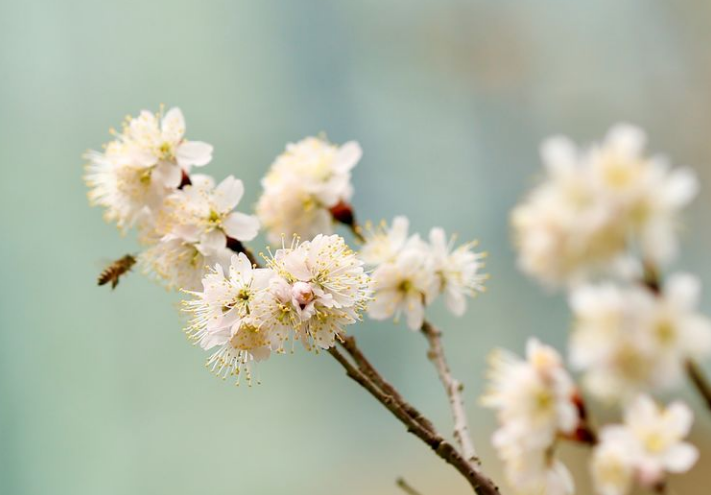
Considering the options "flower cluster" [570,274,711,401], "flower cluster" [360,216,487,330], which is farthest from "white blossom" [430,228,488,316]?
"flower cluster" [570,274,711,401]

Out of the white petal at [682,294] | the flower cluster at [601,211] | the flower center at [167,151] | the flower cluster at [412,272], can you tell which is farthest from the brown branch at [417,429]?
the white petal at [682,294]

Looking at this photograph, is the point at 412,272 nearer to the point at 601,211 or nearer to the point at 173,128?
the point at 173,128

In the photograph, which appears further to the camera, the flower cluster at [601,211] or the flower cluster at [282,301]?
the flower cluster at [601,211]

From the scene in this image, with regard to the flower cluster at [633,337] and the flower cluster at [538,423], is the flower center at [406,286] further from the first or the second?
the flower cluster at [633,337]

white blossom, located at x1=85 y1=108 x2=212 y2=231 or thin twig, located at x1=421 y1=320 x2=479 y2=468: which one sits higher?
white blossom, located at x1=85 y1=108 x2=212 y2=231

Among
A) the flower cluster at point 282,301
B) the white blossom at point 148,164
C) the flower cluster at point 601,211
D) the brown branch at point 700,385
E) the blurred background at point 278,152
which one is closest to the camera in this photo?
the flower cluster at point 282,301

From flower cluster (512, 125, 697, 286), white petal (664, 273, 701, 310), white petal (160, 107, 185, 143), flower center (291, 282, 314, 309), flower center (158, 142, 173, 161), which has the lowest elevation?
flower center (291, 282, 314, 309)

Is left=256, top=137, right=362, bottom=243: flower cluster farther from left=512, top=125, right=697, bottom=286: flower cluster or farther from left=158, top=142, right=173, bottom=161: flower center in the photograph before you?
left=512, top=125, right=697, bottom=286: flower cluster

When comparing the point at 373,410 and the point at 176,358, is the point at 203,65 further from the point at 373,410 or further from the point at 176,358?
the point at 373,410

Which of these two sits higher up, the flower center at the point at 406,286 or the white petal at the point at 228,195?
the white petal at the point at 228,195

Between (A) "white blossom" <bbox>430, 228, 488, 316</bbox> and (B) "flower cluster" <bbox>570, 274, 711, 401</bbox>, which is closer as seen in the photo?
(A) "white blossom" <bbox>430, 228, 488, 316</bbox>
